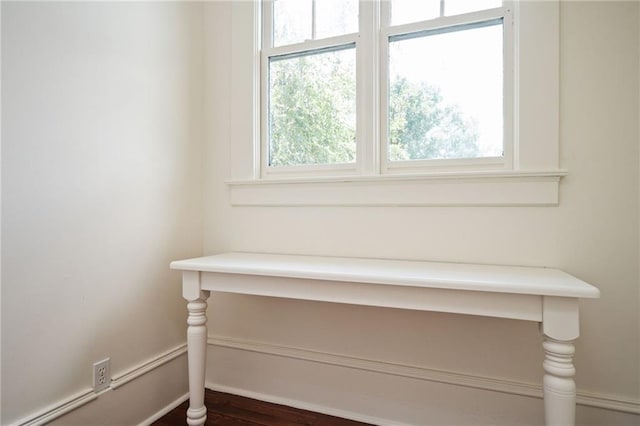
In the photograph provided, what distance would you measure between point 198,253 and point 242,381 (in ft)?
2.42

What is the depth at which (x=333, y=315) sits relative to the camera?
1676 millimetres

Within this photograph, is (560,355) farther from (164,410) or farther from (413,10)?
(164,410)

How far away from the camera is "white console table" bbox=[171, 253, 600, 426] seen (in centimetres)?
100

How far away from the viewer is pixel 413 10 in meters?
1.60

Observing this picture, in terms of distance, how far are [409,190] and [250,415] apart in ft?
4.28

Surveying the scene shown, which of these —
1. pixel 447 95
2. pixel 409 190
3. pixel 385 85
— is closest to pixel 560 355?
pixel 409 190

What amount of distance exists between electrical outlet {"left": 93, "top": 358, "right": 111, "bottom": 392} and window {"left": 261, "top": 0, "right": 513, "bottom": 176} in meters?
1.13

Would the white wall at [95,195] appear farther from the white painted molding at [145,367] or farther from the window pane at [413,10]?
the window pane at [413,10]

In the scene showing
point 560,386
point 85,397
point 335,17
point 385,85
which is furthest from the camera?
point 335,17

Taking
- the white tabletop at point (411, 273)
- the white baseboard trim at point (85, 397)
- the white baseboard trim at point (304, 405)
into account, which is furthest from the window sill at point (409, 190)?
the white baseboard trim at point (304, 405)

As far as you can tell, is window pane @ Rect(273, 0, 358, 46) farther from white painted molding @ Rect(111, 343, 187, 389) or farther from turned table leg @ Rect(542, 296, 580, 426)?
white painted molding @ Rect(111, 343, 187, 389)

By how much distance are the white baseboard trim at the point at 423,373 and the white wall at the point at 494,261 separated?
0.06 ft

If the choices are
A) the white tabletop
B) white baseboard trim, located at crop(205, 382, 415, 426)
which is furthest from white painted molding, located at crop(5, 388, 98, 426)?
white baseboard trim, located at crop(205, 382, 415, 426)

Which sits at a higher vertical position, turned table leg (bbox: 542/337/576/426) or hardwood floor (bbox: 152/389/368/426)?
turned table leg (bbox: 542/337/576/426)
